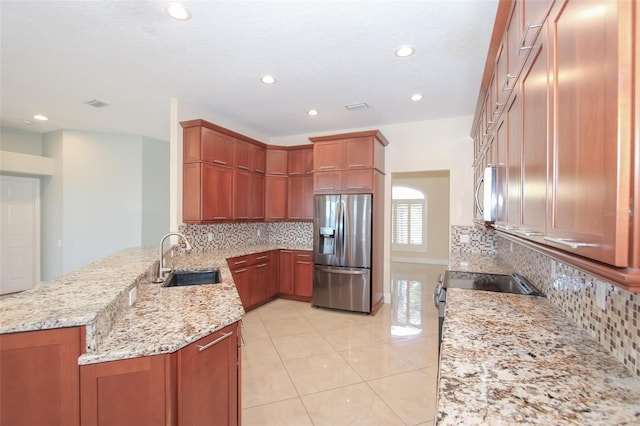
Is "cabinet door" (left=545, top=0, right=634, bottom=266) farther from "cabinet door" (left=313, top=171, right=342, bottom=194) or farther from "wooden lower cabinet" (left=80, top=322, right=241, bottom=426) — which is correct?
"cabinet door" (left=313, top=171, right=342, bottom=194)

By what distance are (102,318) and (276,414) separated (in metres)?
1.45

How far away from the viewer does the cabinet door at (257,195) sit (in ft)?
15.5

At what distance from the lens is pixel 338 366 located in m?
2.78

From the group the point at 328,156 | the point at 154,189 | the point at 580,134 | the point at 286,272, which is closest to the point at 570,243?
the point at 580,134

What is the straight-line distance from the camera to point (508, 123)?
1564 mm

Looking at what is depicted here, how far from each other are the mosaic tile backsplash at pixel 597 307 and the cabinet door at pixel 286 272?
3.44 metres

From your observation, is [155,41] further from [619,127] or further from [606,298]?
[606,298]

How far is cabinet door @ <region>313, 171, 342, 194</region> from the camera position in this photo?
4.31 metres

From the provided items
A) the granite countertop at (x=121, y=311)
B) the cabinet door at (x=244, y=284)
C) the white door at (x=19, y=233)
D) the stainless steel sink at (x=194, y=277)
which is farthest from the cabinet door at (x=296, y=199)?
the white door at (x=19, y=233)

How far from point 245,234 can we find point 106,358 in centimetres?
387

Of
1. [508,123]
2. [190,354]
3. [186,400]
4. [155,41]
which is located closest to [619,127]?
[508,123]

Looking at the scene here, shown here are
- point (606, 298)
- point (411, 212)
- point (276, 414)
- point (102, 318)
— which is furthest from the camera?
point (411, 212)

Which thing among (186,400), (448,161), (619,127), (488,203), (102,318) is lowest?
(186,400)

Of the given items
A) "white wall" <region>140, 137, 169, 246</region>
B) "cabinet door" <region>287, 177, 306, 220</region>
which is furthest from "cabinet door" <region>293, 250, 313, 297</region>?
"white wall" <region>140, 137, 169, 246</region>
